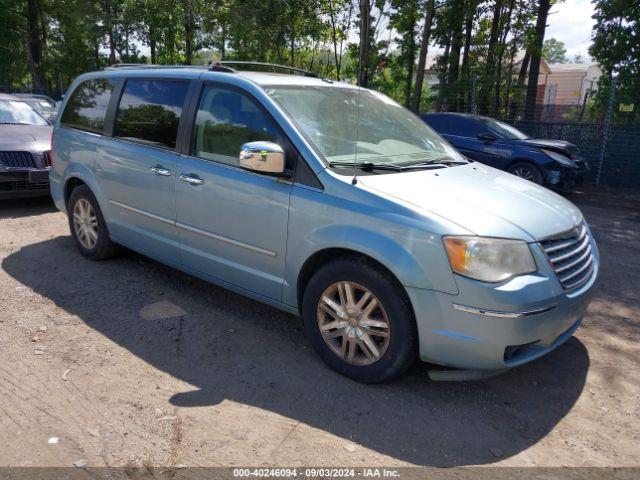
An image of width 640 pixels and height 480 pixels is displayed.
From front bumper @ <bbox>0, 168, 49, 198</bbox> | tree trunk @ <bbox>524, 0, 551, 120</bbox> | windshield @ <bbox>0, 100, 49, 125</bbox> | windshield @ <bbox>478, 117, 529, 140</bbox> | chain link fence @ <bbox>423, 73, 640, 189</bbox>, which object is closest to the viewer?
front bumper @ <bbox>0, 168, 49, 198</bbox>

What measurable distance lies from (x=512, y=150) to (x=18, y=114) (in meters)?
8.74

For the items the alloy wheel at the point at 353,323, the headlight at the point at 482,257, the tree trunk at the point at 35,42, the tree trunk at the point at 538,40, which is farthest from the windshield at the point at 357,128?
the tree trunk at the point at 35,42

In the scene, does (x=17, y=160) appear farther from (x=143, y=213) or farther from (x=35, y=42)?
(x=35, y=42)

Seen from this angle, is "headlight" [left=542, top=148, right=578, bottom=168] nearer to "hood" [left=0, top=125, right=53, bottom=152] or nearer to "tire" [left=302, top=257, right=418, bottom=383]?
"tire" [left=302, top=257, right=418, bottom=383]

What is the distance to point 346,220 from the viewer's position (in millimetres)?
3219

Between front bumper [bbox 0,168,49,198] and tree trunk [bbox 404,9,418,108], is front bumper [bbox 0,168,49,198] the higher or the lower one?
the lower one

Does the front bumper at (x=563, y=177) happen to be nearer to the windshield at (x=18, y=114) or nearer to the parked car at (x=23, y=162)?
the parked car at (x=23, y=162)

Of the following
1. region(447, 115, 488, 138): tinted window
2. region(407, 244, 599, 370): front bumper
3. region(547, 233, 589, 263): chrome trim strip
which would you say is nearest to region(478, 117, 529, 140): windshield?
region(447, 115, 488, 138): tinted window

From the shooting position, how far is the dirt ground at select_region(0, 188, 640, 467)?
8.95ft

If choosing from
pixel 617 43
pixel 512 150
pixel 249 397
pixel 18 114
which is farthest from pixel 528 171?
pixel 18 114

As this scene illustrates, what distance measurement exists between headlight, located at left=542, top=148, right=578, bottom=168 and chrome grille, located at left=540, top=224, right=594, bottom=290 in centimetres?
705

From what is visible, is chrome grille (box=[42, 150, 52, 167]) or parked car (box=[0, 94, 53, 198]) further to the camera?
chrome grille (box=[42, 150, 52, 167])

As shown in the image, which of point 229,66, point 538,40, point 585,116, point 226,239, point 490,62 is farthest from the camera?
point 490,62

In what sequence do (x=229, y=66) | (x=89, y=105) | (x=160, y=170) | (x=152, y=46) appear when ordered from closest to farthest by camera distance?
(x=160, y=170), (x=229, y=66), (x=89, y=105), (x=152, y=46)
